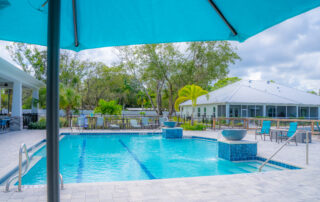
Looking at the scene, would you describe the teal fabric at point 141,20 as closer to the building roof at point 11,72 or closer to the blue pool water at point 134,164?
the blue pool water at point 134,164

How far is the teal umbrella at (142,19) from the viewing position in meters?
2.22

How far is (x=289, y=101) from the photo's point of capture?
22391mm

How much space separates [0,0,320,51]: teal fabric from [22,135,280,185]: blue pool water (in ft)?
13.5

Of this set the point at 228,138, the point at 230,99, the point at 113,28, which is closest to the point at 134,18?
the point at 113,28

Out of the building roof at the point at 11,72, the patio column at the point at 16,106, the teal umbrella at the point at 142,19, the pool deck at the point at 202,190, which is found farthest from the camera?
the patio column at the point at 16,106

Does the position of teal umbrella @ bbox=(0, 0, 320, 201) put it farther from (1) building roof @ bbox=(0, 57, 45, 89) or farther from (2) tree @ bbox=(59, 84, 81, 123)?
(2) tree @ bbox=(59, 84, 81, 123)

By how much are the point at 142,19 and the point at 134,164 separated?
5738mm

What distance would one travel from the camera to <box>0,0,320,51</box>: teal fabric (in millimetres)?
2254

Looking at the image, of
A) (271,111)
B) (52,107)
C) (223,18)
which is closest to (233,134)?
(223,18)

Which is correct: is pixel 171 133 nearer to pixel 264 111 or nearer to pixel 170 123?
pixel 170 123

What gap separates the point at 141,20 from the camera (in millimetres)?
2547

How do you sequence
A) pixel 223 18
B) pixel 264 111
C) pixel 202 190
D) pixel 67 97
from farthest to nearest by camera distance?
pixel 264 111, pixel 67 97, pixel 202 190, pixel 223 18

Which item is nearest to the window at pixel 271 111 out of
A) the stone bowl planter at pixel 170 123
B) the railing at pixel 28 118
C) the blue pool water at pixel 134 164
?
the stone bowl planter at pixel 170 123

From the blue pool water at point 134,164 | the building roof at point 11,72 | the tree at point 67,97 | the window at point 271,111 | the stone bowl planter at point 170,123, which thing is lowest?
the blue pool water at point 134,164
